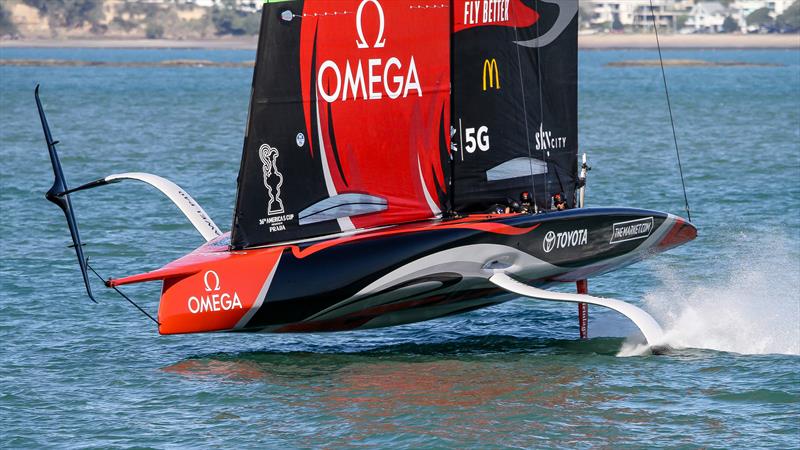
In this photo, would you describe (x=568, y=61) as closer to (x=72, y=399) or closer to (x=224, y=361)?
(x=224, y=361)

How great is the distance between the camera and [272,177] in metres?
14.0

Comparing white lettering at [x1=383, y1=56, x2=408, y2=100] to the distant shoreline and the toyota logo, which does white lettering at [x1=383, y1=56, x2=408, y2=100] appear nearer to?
the toyota logo

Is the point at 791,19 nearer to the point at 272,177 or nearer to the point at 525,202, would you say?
the point at 525,202

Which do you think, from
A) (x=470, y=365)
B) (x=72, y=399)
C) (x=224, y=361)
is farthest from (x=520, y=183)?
(x=72, y=399)

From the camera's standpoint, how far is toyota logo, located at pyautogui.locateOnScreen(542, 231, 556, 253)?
14.1 metres

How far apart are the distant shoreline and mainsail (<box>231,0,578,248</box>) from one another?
163 meters

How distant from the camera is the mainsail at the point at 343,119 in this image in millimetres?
13922

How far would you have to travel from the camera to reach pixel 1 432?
39.5 ft

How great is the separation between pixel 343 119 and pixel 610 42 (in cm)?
17879

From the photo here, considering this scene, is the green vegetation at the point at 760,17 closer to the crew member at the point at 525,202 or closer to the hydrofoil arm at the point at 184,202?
the crew member at the point at 525,202

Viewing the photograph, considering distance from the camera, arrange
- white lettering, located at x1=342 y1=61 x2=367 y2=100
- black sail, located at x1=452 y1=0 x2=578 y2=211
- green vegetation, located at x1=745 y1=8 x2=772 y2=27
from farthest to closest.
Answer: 1. green vegetation, located at x1=745 y1=8 x2=772 y2=27
2. black sail, located at x1=452 y1=0 x2=578 y2=211
3. white lettering, located at x1=342 y1=61 x2=367 y2=100

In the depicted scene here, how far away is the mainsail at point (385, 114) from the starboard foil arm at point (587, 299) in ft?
4.85

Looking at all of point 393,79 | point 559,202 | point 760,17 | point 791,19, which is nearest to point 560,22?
point 559,202

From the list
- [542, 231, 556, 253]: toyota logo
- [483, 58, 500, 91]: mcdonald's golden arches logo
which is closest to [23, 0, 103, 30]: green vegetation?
[483, 58, 500, 91]: mcdonald's golden arches logo
